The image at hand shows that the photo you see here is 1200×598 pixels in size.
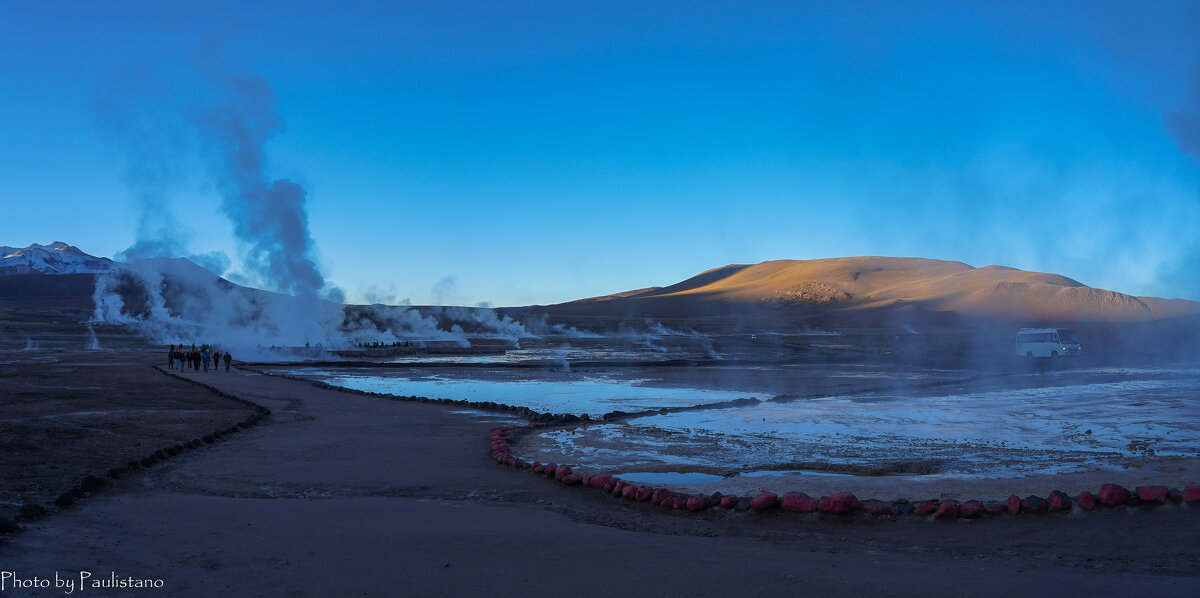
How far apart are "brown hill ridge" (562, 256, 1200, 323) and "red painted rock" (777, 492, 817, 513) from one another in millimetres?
114414

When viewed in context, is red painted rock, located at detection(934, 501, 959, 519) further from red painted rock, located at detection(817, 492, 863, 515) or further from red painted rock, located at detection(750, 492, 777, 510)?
red painted rock, located at detection(750, 492, 777, 510)

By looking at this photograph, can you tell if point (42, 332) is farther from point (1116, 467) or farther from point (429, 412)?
point (1116, 467)

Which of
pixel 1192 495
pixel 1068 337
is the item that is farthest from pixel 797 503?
pixel 1068 337

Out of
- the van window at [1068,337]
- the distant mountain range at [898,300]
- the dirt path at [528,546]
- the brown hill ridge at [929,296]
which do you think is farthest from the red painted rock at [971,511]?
the brown hill ridge at [929,296]

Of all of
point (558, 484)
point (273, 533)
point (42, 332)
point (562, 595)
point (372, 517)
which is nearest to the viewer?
point (562, 595)

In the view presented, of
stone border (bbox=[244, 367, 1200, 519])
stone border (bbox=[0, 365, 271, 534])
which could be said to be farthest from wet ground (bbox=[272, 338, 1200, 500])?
stone border (bbox=[0, 365, 271, 534])

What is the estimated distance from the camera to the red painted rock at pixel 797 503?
768cm

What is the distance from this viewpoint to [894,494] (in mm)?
8531

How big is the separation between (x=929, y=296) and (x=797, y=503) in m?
140

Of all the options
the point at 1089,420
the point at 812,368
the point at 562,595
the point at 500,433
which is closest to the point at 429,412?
the point at 500,433

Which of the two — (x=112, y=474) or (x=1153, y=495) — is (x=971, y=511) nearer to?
(x=1153, y=495)

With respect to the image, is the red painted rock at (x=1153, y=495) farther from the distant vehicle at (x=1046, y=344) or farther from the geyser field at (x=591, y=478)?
the distant vehicle at (x=1046, y=344)

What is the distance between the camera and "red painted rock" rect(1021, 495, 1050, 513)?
290 inches

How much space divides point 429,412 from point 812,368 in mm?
24000
